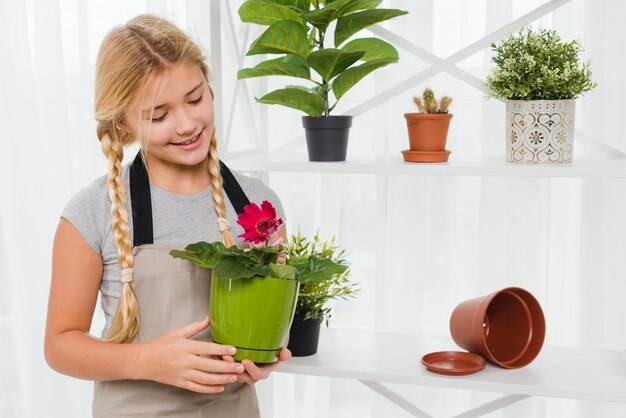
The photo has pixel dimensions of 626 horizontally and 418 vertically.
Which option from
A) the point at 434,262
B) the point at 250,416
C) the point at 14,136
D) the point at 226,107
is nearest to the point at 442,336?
the point at 434,262

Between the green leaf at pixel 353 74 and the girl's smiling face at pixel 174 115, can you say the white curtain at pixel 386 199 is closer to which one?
the green leaf at pixel 353 74

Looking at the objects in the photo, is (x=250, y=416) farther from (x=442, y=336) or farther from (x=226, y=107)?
(x=226, y=107)

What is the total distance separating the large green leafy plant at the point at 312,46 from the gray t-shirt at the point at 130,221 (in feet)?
0.86

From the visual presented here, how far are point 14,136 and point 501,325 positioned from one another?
49.4 inches

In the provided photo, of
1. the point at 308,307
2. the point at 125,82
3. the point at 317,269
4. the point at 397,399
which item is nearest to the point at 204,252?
the point at 317,269

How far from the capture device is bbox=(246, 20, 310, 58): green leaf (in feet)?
4.87

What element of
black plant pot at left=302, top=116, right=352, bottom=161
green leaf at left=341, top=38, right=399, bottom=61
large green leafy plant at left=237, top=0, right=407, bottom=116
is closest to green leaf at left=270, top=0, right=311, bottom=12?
large green leafy plant at left=237, top=0, right=407, bottom=116

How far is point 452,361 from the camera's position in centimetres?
158

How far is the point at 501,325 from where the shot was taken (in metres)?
1.65

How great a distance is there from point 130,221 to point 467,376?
67 centimetres

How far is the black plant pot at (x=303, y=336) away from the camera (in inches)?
62.7

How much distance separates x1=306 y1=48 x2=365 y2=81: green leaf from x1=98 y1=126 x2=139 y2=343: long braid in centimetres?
39

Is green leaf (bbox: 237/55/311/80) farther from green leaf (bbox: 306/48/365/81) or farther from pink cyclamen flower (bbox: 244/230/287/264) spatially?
pink cyclamen flower (bbox: 244/230/287/264)

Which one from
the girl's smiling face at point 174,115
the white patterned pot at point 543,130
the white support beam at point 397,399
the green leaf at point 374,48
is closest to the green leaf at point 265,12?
the green leaf at point 374,48
